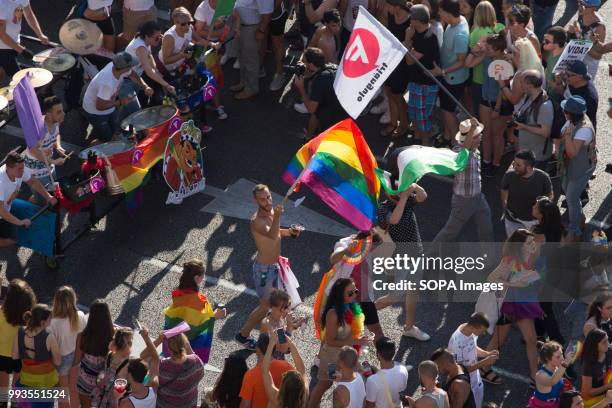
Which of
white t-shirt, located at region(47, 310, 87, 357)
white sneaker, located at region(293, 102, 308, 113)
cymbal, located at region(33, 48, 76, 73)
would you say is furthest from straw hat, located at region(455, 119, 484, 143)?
cymbal, located at region(33, 48, 76, 73)

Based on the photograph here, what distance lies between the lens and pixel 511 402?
426 inches

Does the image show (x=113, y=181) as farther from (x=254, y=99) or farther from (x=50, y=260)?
(x=254, y=99)

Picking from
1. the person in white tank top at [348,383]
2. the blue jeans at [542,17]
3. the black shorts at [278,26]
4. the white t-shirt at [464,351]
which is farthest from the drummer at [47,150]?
the blue jeans at [542,17]

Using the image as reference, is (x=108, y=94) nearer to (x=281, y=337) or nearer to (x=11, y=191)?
(x=11, y=191)

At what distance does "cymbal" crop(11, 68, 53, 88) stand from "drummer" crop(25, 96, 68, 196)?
118 centimetres

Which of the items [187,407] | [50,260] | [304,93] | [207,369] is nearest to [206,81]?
[304,93]

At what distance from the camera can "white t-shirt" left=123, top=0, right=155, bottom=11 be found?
608 inches

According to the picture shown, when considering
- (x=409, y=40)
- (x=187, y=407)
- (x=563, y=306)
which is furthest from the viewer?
(x=409, y=40)

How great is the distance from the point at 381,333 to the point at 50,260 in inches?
141

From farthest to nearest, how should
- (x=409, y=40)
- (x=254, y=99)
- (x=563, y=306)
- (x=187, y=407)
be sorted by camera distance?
(x=254, y=99) → (x=409, y=40) → (x=563, y=306) → (x=187, y=407)

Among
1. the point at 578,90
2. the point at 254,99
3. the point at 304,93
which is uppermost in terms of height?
the point at 578,90

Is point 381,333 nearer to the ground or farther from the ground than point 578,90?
nearer to the ground

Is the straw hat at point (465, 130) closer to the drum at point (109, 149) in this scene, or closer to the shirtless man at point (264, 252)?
Answer: the shirtless man at point (264, 252)

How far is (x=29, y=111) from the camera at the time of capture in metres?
11.9
